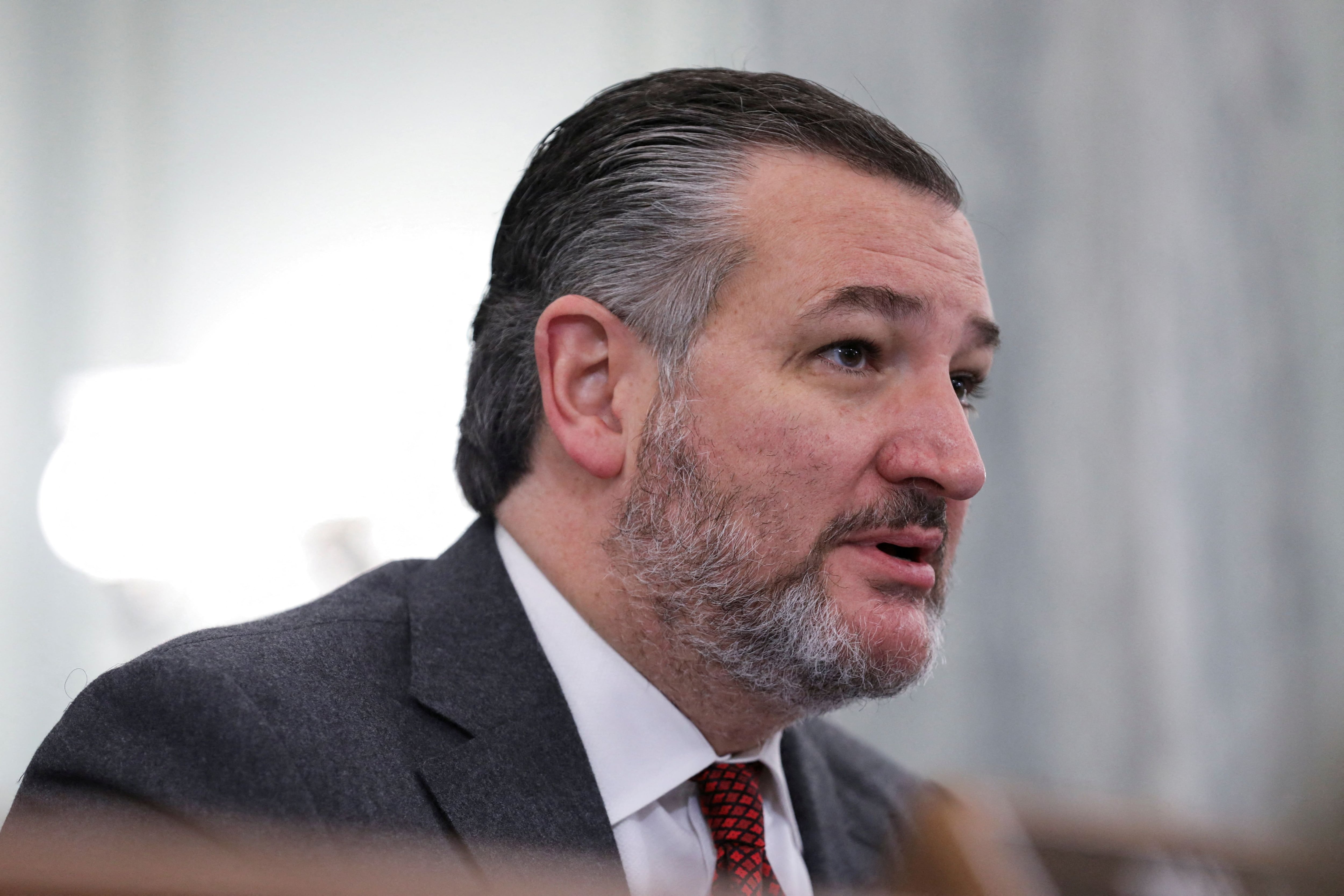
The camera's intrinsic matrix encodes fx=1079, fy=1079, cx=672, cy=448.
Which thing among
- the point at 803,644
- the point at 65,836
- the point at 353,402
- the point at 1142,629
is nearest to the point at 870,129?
the point at 803,644

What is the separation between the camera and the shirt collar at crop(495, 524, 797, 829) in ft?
3.67

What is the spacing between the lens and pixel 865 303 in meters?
1.15

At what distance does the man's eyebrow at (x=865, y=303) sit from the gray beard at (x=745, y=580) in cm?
18

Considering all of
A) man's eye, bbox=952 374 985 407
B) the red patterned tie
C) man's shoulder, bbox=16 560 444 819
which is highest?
man's eye, bbox=952 374 985 407

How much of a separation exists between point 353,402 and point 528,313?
0.88m

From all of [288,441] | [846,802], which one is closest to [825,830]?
[846,802]

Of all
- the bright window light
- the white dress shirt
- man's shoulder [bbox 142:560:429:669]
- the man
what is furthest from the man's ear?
the bright window light

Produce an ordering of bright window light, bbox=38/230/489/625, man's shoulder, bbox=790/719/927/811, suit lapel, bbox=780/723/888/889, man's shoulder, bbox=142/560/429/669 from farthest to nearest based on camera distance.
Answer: bright window light, bbox=38/230/489/625 < man's shoulder, bbox=790/719/927/811 < suit lapel, bbox=780/723/888/889 < man's shoulder, bbox=142/560/429/669

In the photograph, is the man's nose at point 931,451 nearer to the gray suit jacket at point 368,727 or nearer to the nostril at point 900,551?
the nostril at point 900,551

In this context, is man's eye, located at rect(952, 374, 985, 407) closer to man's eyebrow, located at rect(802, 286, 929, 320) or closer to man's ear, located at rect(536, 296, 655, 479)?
man's eyebrow, located at rect(802, 286, 929, 320)

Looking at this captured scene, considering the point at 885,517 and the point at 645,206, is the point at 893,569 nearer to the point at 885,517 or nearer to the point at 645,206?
the point at 885,517

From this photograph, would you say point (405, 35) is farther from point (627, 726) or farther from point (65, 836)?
point (65, 836)

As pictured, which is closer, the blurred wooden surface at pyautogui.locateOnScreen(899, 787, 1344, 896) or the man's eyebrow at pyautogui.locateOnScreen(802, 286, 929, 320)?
the blurred wooden surface at pyautogui.locateOnScreen(899, 787, 1344, 896)

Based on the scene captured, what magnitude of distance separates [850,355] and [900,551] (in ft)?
0.72
